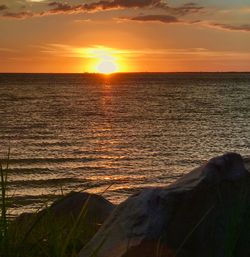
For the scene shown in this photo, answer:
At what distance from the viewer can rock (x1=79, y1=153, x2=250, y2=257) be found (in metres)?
4.35

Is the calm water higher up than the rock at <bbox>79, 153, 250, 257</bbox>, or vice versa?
the rock at <bbox>79, 153, 250, 257</bbox>

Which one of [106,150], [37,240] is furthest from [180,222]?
[106,150]

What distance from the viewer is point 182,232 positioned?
4.47 meters

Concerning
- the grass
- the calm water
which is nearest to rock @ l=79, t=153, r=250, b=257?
the grass

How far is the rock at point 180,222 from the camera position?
4348 mm

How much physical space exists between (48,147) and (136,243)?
3404cm

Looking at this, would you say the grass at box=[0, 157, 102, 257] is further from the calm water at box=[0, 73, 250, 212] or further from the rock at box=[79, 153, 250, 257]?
the calm water at box=[0, 73, 250, 212]

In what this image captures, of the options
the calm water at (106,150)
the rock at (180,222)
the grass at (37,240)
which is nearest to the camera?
the grass at (37,240)

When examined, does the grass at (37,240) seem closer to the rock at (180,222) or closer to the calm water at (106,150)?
the rock at (180,222)

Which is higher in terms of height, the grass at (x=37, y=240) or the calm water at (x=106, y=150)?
the grass at (x=37, y=240)

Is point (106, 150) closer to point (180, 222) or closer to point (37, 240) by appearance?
point (180, 222)

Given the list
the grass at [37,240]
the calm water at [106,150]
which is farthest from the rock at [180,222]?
the calm water at [106,150]

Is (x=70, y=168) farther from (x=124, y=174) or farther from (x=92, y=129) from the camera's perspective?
(x=92, y=129)

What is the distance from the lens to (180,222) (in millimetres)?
4508
